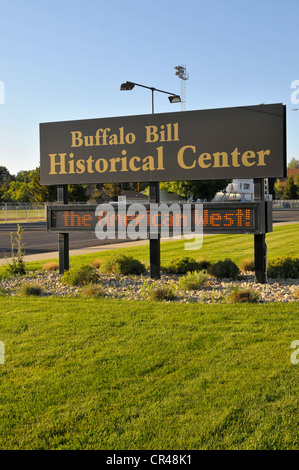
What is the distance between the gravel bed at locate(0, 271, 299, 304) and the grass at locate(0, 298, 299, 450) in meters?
1.10

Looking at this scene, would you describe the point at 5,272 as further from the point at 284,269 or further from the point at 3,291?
the point at 284,269

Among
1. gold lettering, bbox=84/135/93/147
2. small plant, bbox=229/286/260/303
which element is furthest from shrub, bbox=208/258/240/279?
gold lettering, bbox=84/135/93/147

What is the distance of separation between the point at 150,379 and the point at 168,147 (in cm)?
710

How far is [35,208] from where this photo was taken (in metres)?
57.9

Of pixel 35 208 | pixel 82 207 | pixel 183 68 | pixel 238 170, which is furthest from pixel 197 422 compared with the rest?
pixel 183 68

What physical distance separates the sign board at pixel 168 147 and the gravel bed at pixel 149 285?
2.25 m

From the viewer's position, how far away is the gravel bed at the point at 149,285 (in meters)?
9.62

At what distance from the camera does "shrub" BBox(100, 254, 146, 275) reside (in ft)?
40.5

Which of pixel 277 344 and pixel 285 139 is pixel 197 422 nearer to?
pixel 277 344

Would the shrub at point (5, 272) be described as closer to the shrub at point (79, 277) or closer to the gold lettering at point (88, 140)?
the shrub at point (79, 277)

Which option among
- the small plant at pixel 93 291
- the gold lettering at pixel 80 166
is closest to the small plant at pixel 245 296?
the small plant at pixel 93 291

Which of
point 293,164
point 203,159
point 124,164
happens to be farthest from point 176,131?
point 293,164

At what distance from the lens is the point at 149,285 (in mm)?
10859
